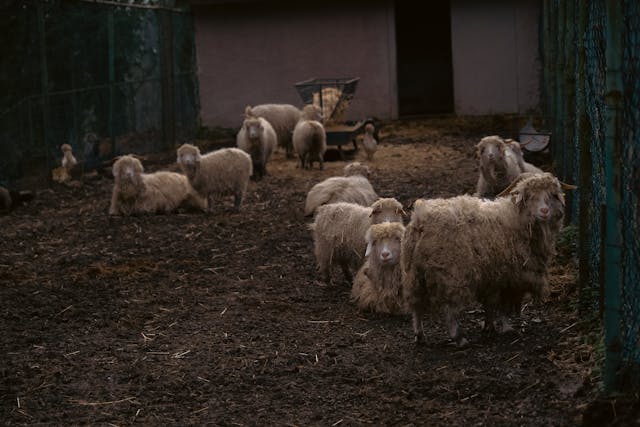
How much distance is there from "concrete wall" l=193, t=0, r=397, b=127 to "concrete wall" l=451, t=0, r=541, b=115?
1.66 metres

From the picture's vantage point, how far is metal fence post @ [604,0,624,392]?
4.99 metres

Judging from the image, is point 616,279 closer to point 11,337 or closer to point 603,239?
point 603,239

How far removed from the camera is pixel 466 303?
261 inches

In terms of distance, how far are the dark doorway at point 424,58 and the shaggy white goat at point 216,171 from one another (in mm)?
12618

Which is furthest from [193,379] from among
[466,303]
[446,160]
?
[446,160]

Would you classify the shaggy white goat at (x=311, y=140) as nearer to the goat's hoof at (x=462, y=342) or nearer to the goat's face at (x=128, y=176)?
the goat's face at (x=128, y=176)

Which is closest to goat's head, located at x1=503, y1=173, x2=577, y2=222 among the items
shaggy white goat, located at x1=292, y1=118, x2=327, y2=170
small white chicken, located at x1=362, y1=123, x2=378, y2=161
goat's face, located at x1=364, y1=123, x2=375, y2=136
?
shaggy white goat, located at x1=292, y1=118, x2=327, y2=170

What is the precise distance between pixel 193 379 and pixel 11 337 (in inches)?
77.8

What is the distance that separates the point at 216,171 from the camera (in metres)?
13.2

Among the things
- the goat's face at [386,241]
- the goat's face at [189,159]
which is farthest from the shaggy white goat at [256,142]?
the goat's face at [386,241]

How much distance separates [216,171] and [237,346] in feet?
20.4

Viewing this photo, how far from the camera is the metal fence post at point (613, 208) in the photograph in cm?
499

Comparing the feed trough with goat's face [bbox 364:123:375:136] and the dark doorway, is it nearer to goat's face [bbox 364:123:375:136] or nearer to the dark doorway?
goat's face [bbox 364:123:375:136]

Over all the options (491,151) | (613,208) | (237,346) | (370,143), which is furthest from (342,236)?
(370,143)
